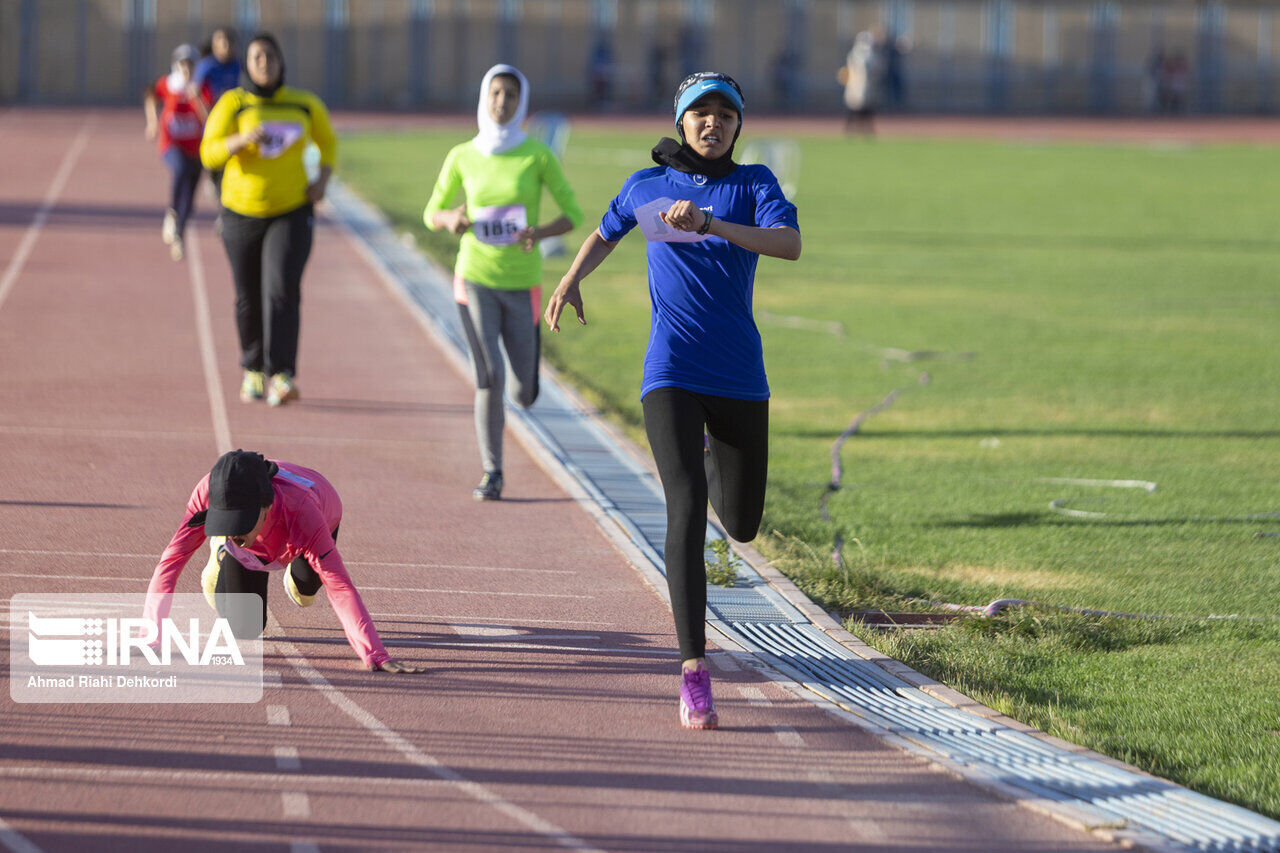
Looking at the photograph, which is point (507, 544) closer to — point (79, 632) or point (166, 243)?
point (79, 632)

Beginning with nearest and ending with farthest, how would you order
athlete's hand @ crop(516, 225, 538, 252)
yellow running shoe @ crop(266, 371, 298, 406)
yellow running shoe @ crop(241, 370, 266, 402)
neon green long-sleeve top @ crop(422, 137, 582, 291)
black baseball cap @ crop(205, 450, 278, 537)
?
black baseball cap @ crop(205, 450, 278, 537) < athlete's hand @ crop(516, 225, 538, 252) < neon green long-sleeve top @ crop(422, 137, 582, 291) < yellow running shoe @ crop(266, 371, 298, 406) < yellow running shoe @ crop(241, 370, 266, 402)

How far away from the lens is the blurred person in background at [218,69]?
13578mm

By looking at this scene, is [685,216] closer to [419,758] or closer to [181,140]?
[419,758]

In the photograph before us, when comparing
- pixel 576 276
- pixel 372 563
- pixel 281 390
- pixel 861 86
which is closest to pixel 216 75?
pixel 281 390

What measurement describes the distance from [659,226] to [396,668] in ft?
6.04

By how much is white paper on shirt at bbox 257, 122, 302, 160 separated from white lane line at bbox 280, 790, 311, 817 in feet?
20.5

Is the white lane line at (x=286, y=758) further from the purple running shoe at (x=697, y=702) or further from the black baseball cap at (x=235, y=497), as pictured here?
the purple running shoe at (x=697, y=702)

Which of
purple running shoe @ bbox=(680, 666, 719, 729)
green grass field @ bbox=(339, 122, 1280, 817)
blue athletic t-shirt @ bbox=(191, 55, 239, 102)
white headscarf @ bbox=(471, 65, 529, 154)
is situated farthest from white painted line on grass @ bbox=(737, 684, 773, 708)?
blue athletic t-shirt @ bbox=(191, 55, 239, 102)

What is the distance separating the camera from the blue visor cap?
18.0 ft

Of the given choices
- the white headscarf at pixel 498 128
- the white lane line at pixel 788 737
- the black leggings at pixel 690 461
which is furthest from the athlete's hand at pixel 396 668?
the white headscarf at pixel 498 128

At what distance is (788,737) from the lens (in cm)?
553

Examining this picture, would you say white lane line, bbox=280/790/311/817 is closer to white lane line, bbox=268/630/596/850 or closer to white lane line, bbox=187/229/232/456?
white lane line, bbox=268/630/596/850

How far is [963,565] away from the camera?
7.91 metres

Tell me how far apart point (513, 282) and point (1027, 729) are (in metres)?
3.86
